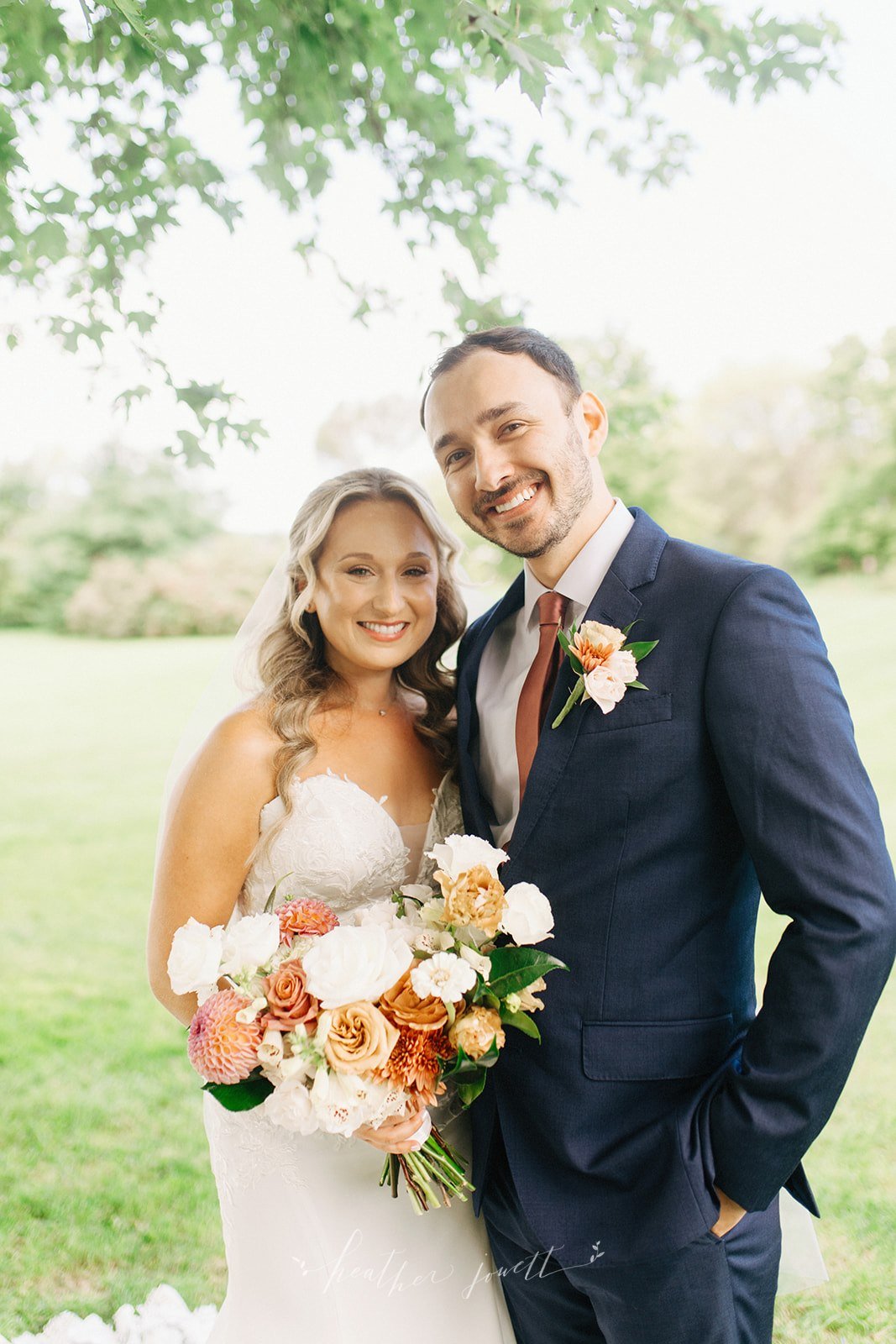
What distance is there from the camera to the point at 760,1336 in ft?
7.47

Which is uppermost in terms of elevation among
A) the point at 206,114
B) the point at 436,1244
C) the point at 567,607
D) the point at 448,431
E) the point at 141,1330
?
the point at 206,114

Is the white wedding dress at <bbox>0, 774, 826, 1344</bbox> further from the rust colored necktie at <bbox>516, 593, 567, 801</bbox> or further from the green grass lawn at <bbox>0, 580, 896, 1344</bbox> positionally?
the green grass lawn at <bbox>0, 580, 896, 1344</bbox>

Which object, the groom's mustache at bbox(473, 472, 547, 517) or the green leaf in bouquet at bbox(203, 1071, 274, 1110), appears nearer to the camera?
the green leaf in bouquet at bbox(203, 1071, 274, 1110)

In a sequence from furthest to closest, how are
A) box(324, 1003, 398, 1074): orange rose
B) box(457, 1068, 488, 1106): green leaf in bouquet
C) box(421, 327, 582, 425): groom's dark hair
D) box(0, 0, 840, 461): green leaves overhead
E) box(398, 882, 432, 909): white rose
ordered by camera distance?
box(0, 0, 840, 461): green leaves overhead < box(421, 327, 582, 425): groom's dark hair < box(398, 882, 432, 909): white rose < box(457, 1068, 488, 1106): green leaf in bouquet < box(324, 1003, 398, 1074): orange rose

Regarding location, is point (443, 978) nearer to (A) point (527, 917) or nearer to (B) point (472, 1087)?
(A) point (527, 917)

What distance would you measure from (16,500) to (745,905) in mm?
24104

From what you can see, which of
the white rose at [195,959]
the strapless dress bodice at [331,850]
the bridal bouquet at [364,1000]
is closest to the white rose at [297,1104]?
the bridal bouquet at [364,1000]

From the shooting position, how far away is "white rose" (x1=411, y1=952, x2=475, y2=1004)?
1.92 meters

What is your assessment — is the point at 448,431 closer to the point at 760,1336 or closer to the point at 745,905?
the point at 745,905

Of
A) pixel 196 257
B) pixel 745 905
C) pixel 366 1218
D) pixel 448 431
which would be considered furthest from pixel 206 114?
pixel 196 257

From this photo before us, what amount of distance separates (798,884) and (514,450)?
1.19m

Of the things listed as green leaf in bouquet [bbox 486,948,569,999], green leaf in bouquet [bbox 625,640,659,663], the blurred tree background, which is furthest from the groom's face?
the blurred tree background

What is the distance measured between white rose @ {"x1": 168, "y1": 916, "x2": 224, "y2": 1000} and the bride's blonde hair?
0.80 m

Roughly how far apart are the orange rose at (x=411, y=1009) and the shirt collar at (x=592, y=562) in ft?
3.30
